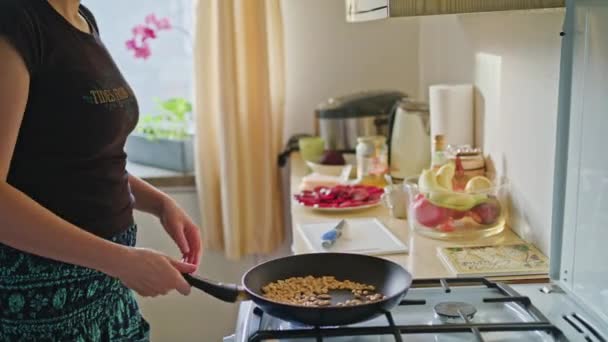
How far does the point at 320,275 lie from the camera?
1.16 metres

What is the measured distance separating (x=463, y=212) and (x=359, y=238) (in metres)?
0.23

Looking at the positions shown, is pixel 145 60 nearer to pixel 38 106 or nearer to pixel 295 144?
pixel 295 144

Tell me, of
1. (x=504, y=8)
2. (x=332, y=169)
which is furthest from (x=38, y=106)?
(x=332, y=169)

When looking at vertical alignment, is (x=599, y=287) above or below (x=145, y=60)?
below

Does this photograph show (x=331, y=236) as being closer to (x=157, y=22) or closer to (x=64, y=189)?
(x=64, y=189)

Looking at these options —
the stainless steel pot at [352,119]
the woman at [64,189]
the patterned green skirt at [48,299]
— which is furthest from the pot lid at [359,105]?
the patterned green skirt at [48,299]

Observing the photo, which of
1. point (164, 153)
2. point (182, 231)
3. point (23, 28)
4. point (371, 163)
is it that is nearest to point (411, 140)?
point (371, 163)

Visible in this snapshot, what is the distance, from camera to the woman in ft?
3.12

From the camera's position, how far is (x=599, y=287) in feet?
3.17

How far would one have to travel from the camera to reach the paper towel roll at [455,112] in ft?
5.82

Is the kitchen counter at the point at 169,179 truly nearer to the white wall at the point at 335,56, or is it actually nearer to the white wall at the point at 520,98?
the white wall at the point at 335,56

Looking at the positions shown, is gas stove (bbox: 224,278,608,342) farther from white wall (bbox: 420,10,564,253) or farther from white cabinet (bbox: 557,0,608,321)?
white wall (bbox: 420,10,564,253)

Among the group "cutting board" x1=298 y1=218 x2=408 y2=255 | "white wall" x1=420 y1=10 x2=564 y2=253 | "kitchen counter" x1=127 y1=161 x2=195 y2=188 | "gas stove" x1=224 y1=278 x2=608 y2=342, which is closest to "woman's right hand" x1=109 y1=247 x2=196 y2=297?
"gas stove" x1=224 y1=278 x2=608 y2=342

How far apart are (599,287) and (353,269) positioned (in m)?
0.38
